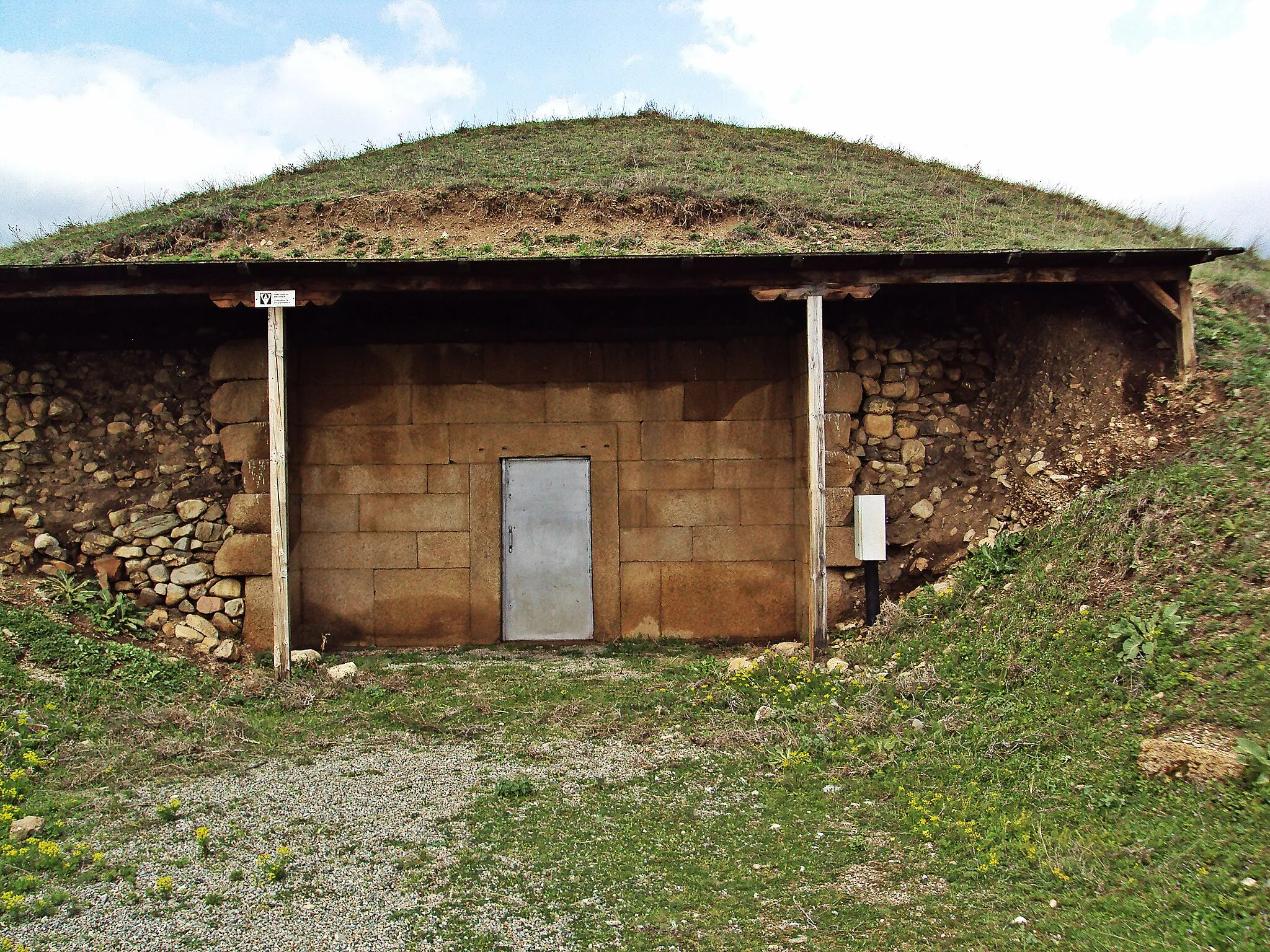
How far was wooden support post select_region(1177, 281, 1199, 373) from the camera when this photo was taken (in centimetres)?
874

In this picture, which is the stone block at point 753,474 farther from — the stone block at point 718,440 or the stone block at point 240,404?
the stone block at point 240,404

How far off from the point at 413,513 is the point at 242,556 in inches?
71.0

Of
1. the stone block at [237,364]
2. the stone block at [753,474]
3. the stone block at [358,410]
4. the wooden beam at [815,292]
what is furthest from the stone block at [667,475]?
the stone block at [237,364]

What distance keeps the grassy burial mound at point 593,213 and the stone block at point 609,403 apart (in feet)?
5.62

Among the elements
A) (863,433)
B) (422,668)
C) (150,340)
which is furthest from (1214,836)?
(150,340)

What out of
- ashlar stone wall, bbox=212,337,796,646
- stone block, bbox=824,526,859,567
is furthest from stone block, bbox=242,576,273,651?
stone block, bbox=824,526,859,567

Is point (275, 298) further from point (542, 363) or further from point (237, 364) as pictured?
point (542, 363)

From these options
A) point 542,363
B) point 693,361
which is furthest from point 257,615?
point 693,361

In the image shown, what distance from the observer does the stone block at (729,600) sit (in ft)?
33.3

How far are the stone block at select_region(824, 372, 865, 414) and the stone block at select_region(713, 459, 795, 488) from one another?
38.8 inches

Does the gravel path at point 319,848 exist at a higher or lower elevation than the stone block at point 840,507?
lower

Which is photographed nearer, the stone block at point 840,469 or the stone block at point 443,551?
the stone block at point 840,469

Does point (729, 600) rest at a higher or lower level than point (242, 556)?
lower

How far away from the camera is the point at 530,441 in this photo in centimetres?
1028
